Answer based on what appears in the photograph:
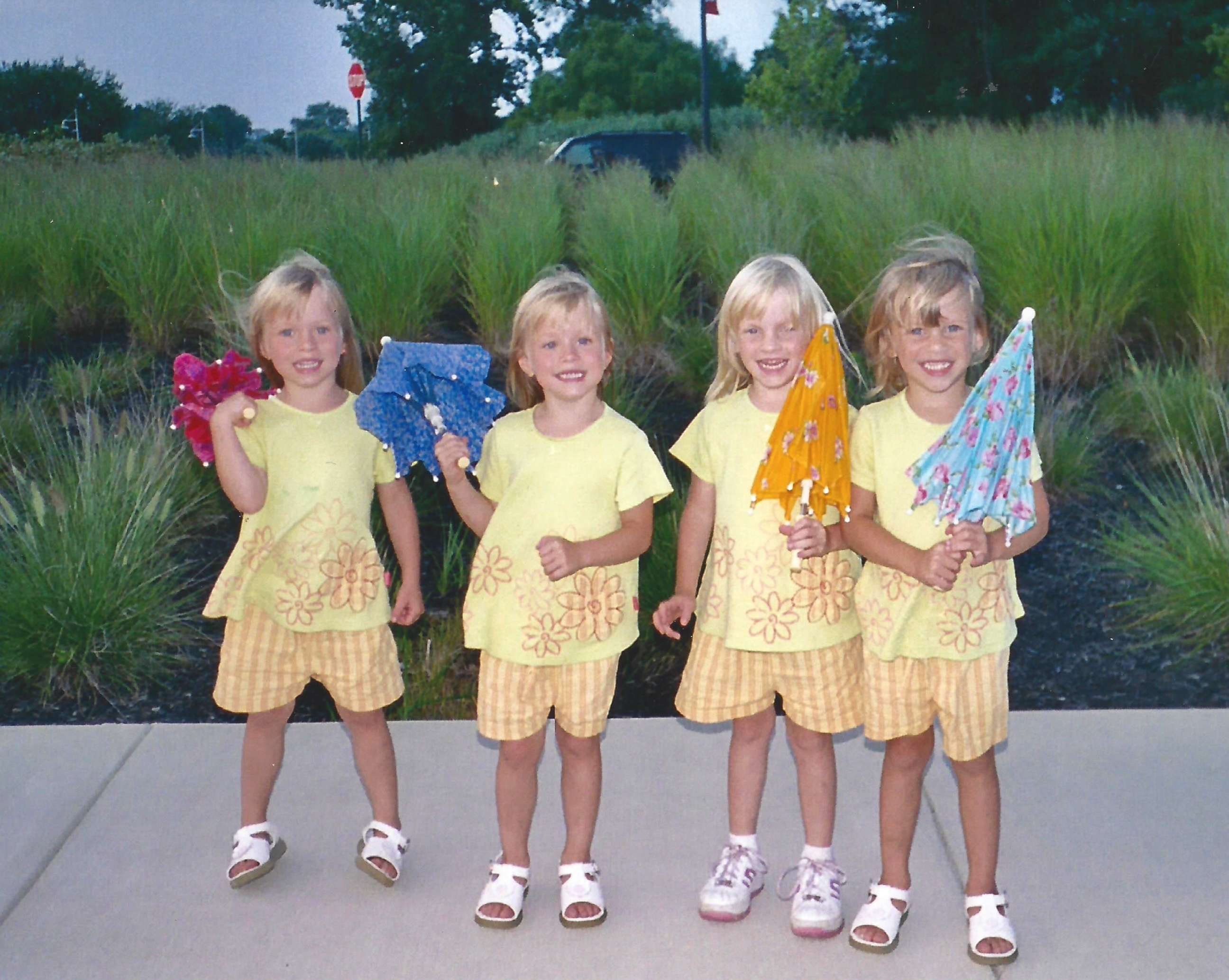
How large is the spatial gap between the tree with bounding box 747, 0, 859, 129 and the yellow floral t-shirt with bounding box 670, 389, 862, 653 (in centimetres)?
2747

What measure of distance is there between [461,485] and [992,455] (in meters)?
1.10

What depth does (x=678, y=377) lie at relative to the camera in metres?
7.14

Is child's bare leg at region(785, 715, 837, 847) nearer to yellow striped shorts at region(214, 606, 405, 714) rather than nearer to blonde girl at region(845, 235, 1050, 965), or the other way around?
blonde girl at region(845, 235, 1050, 965)


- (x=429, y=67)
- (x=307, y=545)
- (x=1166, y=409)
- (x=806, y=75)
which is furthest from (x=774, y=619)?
(x=806, y=75)

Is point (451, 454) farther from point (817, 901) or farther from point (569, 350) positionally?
point (817, 901)

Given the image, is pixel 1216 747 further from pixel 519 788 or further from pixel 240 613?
pixel 240 613

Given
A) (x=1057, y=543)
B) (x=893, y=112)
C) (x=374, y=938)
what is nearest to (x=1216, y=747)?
(x=1057, y=543)

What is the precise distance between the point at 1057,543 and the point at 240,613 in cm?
349

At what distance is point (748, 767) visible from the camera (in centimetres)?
345

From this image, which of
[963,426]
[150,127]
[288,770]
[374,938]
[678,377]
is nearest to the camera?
[963,426]

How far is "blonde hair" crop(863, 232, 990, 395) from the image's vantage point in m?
3.10

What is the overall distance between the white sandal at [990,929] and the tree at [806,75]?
27771 millimetres

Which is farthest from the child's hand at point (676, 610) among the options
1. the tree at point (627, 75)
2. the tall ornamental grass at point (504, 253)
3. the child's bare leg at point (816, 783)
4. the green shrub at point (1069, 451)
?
the tree at point (627, 75)

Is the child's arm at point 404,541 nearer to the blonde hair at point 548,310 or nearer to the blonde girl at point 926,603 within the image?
the blonde hair at point 548,310
